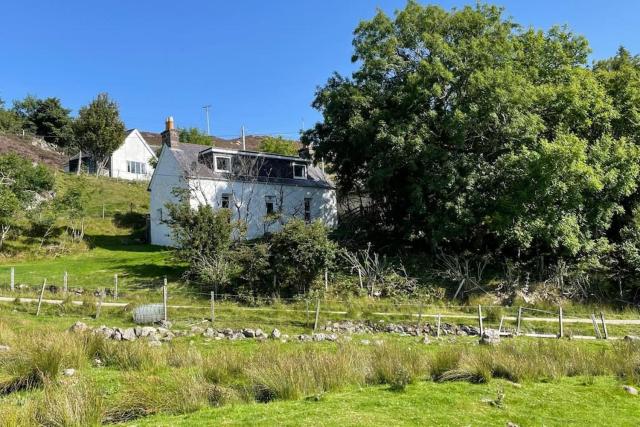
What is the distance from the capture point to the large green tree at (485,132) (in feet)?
82.6

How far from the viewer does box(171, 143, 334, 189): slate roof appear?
3750 centimetres

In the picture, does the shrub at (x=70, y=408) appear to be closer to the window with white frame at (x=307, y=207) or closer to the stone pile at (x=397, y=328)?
the stone pile at (x=397, y=328)

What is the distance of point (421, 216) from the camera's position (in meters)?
29.9

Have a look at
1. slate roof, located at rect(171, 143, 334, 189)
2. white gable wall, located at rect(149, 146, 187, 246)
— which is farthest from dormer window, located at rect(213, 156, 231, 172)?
white gable wall, located at rect(149, 146, 187, 246)

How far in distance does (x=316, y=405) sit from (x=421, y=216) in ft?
75.7

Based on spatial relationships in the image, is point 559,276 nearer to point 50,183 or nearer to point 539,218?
point 539,218

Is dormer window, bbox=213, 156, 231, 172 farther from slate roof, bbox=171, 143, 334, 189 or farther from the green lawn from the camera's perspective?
the green lawn

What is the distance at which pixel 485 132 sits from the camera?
2853 cm

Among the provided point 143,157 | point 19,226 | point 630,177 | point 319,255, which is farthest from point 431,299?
point 143,157

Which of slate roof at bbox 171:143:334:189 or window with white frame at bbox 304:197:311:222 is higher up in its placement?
slate roof at bbox 171:143:334:189

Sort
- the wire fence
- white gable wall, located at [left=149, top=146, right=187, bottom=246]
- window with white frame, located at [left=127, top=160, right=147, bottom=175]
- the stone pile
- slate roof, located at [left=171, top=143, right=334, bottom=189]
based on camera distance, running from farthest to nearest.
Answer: window with white frame, located at [left=127, top=160, right=147, bottom=175] < white gable wall, located at [left=149, top=146, right=187, bottom=246] < slate roof, located at [left=171, top=143, right=334, bottom=189] < the wire fence < the stone pile

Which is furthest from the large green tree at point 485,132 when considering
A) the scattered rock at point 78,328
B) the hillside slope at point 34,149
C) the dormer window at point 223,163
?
the hillside slope at point 34,149

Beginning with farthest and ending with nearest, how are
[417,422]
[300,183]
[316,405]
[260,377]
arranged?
[300,183]
[260,377]
[316,405]
[417,422]

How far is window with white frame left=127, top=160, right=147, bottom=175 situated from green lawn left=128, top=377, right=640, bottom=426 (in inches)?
2416
